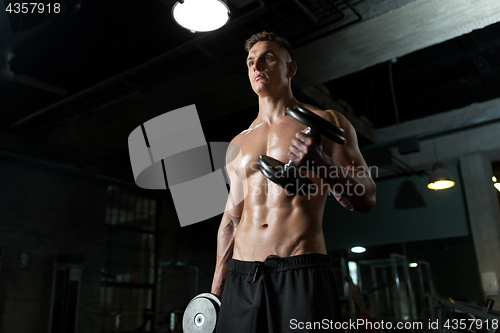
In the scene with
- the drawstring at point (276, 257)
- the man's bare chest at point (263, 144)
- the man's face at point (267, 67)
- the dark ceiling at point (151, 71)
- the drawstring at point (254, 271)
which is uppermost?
the dark ceiling at point (151, 71)

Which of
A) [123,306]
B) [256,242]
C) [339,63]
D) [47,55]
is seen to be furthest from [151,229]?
[256,242]

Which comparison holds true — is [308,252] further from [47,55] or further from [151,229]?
[151,229]

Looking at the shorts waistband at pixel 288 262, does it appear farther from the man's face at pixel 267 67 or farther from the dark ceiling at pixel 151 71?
the dark ceiling at pixel 151 71

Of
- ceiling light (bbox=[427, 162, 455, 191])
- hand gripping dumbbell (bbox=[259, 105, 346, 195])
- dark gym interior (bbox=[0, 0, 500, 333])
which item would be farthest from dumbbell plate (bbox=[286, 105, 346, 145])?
ceiling light (bbox=[427, 162, 455, 191])

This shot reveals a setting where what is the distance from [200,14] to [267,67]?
55.4 inches

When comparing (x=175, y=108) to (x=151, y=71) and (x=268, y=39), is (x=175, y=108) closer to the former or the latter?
(x=151, y=71)

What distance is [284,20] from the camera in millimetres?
3654

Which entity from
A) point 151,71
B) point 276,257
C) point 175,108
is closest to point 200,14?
point 151,71

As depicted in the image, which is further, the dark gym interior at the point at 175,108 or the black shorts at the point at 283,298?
the dark gym interior at the point at 175,108

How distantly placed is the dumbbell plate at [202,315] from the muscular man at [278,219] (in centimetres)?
5

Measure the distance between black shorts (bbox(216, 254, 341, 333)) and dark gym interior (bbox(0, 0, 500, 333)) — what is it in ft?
7.10

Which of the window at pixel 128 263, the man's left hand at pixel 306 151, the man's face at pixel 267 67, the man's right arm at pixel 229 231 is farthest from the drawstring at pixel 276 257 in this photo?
the window at pixel 128 263

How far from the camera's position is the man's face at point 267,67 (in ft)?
4.60

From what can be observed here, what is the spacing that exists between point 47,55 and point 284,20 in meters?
2.88
